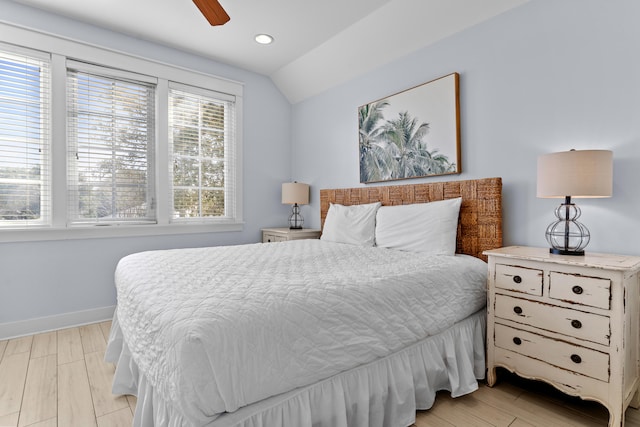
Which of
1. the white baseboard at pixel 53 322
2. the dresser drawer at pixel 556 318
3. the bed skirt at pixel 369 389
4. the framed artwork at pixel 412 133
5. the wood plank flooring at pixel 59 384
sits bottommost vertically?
the wood plank flooring at pixel 59 384

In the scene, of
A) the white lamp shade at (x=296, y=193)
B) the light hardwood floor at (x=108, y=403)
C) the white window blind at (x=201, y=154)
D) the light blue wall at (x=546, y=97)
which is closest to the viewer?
the light hardwood floor at (x=108, y=403)

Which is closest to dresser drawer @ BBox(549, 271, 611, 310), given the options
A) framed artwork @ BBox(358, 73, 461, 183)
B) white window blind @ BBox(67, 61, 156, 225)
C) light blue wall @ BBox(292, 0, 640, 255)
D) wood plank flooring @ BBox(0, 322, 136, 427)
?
light blue wall @ BBox(292, 0, 640, 255)

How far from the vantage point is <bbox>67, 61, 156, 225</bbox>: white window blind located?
2.88 metres

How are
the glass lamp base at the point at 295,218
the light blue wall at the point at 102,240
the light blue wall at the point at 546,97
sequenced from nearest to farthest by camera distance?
the light blue wall at the point at 546,97
the light blue wall at the point at 102,240
the glass lamp base at the point at 295,218

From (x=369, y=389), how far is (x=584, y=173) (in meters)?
1.51

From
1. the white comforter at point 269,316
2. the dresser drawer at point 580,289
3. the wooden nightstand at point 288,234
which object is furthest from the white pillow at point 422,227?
the wooden nightstand at point 288,234

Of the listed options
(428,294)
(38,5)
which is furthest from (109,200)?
(428,294)

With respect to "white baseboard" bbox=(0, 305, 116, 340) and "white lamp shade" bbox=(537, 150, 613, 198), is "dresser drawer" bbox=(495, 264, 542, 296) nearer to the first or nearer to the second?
"white lamp shade" bbox=(537, 150, 613, 198)

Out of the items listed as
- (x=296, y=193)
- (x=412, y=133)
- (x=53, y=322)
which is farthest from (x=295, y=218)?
(x=53, y=322)

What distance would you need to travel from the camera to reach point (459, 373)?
1.78m

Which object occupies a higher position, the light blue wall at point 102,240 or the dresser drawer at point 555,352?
the light blue wall at point 102,240

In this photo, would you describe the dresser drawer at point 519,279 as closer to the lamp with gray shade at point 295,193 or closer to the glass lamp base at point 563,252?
the glass lamp base at point 563,252

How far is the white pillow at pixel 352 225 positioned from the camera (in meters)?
2.80

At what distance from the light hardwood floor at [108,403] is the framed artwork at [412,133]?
153cm
